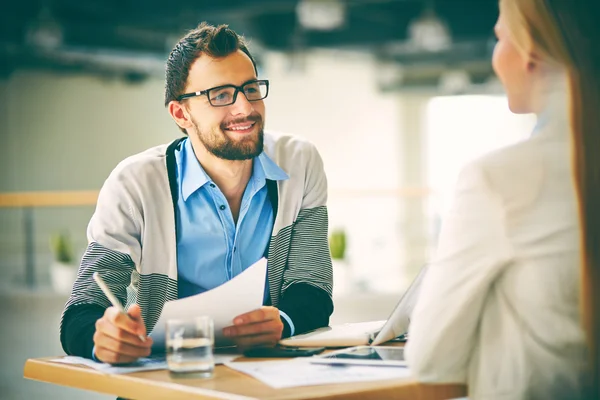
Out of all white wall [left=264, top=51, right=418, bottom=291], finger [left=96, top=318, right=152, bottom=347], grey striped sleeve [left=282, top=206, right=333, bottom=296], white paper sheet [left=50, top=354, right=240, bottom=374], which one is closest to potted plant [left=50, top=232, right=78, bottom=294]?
white wall [left=264, top=51, right=418, bottom=291]

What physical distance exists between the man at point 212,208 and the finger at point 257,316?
0.50ft

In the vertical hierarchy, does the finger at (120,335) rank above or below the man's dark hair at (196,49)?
below

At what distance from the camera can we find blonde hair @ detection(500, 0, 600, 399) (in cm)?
125

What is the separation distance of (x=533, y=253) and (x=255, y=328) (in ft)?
2.12

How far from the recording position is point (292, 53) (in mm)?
11297

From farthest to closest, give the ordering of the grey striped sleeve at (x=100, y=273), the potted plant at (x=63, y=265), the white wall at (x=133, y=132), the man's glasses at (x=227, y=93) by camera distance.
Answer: the white wall at (x=133, y=132), the potted plant at (x=63, y=265), the man's glasses at (x=227, y=93), the grey striped sleeve at (x=100, y=273)

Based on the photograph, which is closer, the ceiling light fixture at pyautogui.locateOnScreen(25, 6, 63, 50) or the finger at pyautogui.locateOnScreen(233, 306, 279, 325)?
the finger at pyautogui.locateOnScreen(233, 306, 279, 325)

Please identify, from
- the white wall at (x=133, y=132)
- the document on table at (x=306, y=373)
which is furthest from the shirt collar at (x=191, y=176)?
the white wall at (x=133, y=132)

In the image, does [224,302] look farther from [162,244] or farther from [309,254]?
[309,254]

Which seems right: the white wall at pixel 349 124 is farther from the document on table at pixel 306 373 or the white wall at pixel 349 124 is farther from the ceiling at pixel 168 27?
the document on table at pixel 306 373

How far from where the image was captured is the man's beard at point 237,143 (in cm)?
207

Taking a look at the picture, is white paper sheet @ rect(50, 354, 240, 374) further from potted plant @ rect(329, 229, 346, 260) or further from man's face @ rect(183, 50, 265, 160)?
potted plant @ rect(329, 229, 346, 260)

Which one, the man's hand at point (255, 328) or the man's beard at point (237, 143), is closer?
the man's hand at point (255, 328)

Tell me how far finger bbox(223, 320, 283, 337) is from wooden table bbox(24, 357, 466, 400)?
0.14 meters
